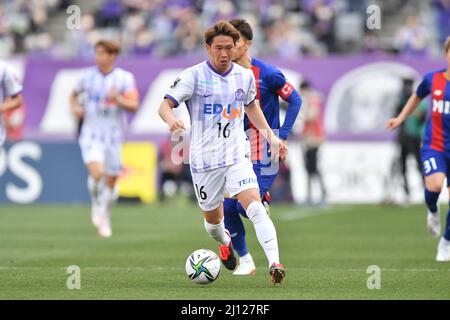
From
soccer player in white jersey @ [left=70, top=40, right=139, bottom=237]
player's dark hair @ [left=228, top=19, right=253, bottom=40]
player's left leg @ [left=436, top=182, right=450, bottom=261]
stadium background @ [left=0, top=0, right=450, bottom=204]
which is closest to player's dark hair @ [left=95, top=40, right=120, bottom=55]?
soccer player in white jersey @ [left=70, top=40, right=139, bottom=237]

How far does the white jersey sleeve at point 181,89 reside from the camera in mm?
10961

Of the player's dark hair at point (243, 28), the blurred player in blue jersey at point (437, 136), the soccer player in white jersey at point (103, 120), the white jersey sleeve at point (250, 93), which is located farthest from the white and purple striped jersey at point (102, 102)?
the white jersey sleeve at point (250, 93)

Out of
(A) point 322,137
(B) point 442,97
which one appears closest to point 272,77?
→ (B) point 442,97

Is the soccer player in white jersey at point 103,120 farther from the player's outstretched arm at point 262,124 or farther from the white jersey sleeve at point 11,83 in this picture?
the player's outstretched arm at point 262,124

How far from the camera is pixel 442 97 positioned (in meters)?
14.0

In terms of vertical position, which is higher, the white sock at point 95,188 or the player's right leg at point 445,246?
the white sock at point 95,188

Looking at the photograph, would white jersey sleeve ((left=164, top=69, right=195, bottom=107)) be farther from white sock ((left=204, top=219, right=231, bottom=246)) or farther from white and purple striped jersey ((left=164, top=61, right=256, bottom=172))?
white sock ((left=204, top=219, right=231, bottom=246))

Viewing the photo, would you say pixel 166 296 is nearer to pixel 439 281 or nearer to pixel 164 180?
pixel 439 281

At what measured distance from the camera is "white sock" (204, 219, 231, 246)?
461 inches

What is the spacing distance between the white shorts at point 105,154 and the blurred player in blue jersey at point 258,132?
5.81 m

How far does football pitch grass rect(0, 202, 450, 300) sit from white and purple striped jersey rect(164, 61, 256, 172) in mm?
1319

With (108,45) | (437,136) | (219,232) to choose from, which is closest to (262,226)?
(219,232)

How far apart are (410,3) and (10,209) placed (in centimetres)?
1348

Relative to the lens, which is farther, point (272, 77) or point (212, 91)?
point (272, 77)
